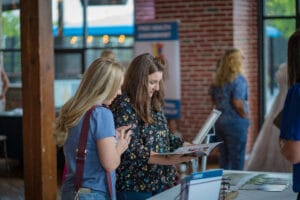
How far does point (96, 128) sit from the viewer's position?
12.2 ft

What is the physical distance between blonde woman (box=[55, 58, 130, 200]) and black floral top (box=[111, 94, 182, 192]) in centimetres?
35

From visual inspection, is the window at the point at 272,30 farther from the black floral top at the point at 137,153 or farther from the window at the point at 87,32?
the black floral top at the point at 137,153

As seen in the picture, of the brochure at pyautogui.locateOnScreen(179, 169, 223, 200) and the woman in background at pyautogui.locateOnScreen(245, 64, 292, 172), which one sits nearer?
the brochure at pyautogui.locateOnScreen(179, 169, 223, 200)

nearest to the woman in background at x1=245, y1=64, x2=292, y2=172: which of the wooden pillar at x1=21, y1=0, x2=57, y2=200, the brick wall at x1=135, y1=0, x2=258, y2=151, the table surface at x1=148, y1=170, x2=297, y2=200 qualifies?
the brick wall at x1=135, y1=0, x2=258, y2=151

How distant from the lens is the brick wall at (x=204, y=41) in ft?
33.8

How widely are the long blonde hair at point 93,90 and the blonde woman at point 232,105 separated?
171 inches

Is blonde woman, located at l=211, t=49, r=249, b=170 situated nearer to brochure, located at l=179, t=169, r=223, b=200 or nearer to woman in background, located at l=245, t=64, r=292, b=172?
woman in background, located at l=245, t=64, r=292, b=172

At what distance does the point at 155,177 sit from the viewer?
4.32m

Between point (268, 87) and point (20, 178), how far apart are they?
13.2 ft

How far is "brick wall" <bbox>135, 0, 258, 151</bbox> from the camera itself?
10305 mm

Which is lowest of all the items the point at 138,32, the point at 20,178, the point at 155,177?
the point at 20,178

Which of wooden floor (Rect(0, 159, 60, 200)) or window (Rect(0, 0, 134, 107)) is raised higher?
window (Rect(0, 0, 134, 107))

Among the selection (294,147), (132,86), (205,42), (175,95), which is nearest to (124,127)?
(132,86)

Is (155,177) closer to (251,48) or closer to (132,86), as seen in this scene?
(132,86)
